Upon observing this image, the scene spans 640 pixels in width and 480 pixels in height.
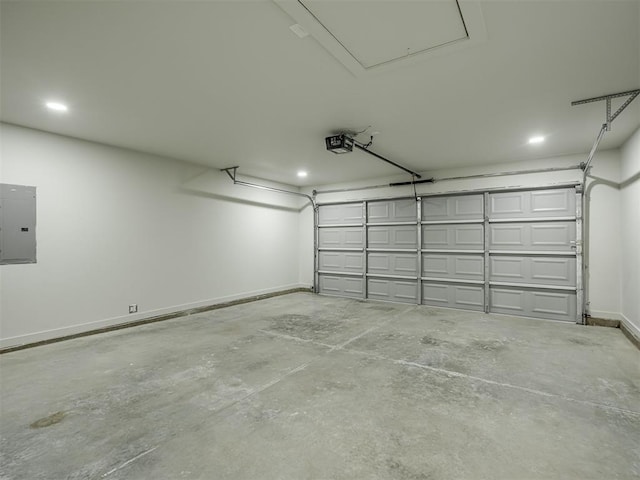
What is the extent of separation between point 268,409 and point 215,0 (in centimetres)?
268

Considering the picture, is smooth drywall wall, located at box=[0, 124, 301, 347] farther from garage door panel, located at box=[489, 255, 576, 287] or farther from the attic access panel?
garage door panel, located at box=[489, 255, 576, 287]

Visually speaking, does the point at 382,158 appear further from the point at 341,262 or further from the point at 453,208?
the point at 341,262

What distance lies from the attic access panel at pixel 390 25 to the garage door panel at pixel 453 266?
173 inches

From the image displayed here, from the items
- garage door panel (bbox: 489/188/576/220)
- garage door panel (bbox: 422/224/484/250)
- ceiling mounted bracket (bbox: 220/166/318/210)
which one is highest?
ceiling mounted bracket (bbox: 220/166/318/210)

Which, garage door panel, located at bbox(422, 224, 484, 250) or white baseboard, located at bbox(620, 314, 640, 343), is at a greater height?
garage door panel, located at bbox(422, 224, 484, 250)

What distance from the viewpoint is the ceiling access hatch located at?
1798 millimetres

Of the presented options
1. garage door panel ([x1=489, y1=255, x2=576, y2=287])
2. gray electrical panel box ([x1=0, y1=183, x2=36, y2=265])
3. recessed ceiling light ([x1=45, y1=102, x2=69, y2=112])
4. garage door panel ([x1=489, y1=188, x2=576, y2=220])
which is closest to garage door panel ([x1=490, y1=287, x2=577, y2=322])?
garage door panel ([x1=489, y1=255, x2=576, y2=287])

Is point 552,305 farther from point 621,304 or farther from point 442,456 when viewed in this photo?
point 442,456

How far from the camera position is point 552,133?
399cm

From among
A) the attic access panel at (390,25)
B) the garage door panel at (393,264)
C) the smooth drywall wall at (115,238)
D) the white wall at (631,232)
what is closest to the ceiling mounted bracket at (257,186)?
the smooth drywall wall at (115,238)

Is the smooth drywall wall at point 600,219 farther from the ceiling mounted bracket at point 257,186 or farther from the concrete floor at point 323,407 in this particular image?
the ceiling mounted bracket at point 257,186

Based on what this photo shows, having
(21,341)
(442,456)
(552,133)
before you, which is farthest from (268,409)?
(552,133)

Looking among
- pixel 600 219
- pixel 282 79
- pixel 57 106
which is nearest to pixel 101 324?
pixel 57 106

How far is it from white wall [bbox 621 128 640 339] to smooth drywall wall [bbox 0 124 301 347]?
6.05m
